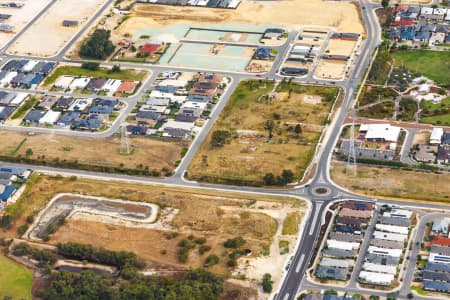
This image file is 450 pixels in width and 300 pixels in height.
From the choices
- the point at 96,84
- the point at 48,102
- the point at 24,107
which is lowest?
the point at 24,107

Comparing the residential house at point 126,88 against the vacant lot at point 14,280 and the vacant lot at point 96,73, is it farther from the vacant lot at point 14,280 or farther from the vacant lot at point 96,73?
the vacant lot at point 14,280

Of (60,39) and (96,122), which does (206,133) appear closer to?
(96,122)

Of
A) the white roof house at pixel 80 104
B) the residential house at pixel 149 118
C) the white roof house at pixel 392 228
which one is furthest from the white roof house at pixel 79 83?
the white roof house at pixel 392 228

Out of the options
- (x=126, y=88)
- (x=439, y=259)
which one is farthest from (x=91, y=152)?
(x=439, y=259)

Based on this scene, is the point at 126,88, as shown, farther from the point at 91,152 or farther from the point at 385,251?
the point at 385,251

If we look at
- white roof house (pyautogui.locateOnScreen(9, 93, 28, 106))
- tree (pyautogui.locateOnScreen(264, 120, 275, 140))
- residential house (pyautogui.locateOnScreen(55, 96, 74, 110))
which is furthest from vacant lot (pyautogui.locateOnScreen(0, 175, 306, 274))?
white roof house (pyautogui.locateOnScreen(9, 93, 28, 106))

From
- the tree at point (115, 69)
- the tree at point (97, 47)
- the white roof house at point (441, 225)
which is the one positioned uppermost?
the tree at point (97, 47)
